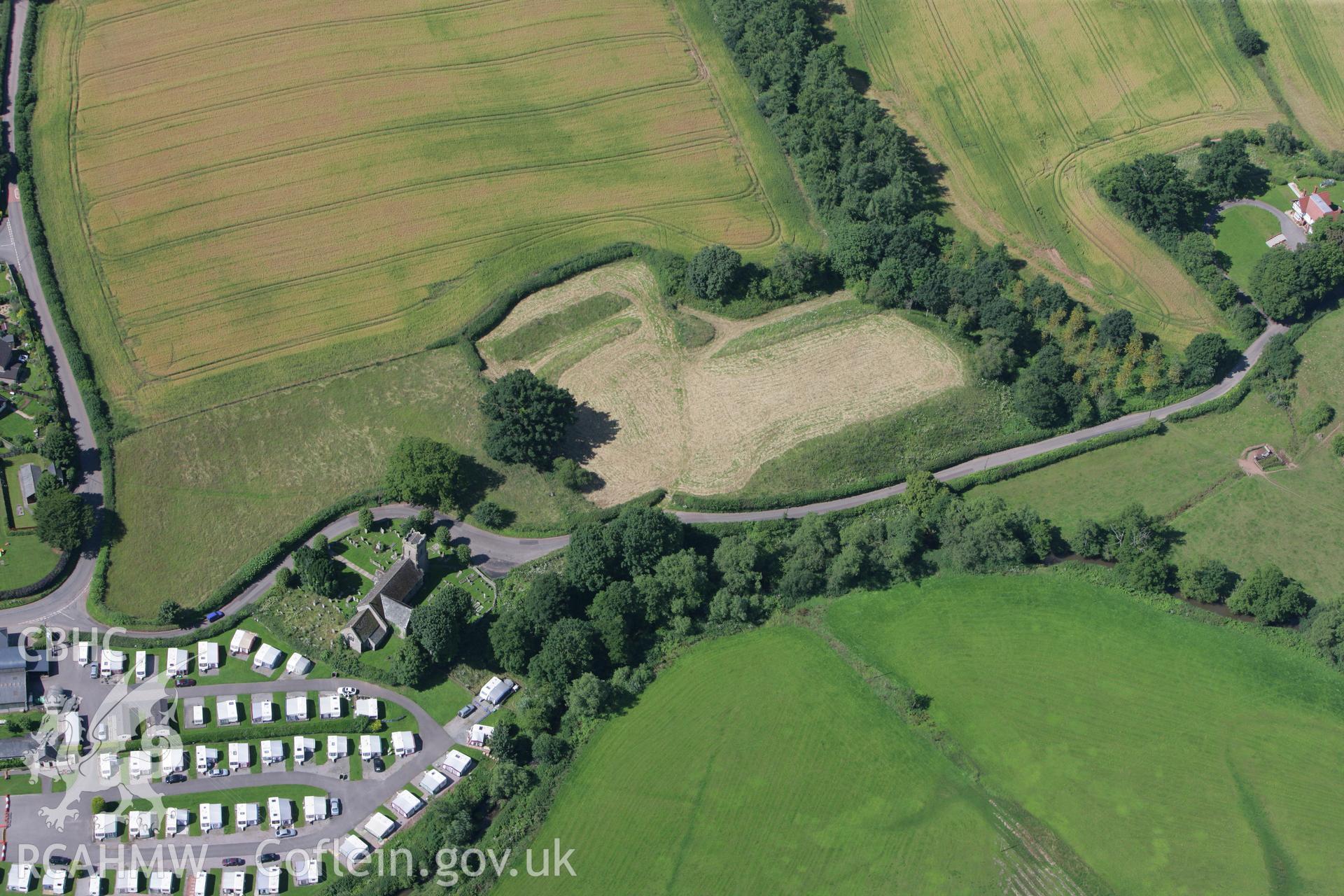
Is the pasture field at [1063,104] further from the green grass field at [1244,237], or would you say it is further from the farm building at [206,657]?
the farm building at [206,657]

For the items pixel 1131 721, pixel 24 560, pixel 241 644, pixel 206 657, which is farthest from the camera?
pixel 24 560

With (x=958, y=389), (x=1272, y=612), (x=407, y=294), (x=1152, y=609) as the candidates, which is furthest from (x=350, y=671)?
(x=1272, y=612)

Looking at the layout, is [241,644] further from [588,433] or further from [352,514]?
[588,433]

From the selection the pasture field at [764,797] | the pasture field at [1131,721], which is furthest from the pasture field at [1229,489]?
the pasture field at [764,797]

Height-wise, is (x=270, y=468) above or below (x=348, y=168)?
below

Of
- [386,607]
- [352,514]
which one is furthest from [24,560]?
[386,607]

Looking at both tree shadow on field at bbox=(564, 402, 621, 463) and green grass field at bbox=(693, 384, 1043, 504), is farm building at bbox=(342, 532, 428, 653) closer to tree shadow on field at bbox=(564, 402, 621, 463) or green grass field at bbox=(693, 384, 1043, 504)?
tree shadow on field at bbox=(564, 402, 621, 463)

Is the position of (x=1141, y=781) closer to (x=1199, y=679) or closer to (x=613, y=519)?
(x=1199, y=679)
